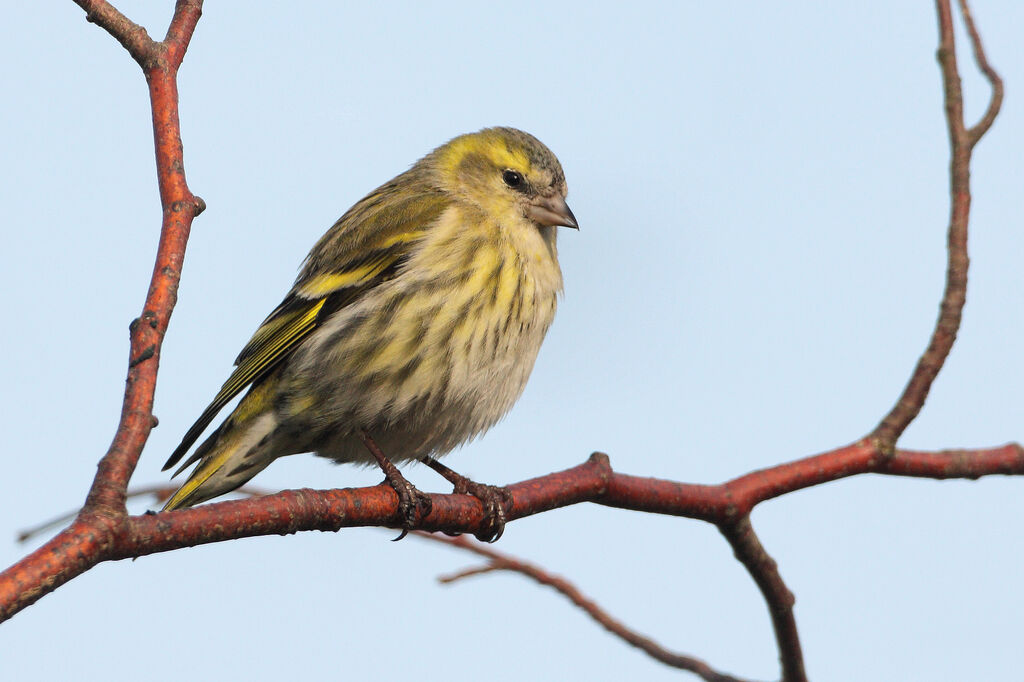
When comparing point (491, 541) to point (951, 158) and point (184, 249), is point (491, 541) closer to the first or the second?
point (184, 249)

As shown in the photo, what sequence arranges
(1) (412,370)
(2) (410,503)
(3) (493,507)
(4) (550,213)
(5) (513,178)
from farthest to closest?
(5) (513,178) → (4) (550,213) → (1) (412,370) → (3) (493,507) → (2) (410,503)

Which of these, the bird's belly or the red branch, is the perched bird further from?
the red branch

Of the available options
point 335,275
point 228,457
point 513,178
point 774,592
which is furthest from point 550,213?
point 774,592

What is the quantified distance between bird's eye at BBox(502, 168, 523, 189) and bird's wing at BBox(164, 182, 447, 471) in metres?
0.37

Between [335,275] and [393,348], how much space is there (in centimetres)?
70

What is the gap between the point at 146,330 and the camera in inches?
97.9

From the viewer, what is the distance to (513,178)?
5.53 meters

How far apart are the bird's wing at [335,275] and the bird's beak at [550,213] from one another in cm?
41

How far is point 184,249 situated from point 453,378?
1.90 meters

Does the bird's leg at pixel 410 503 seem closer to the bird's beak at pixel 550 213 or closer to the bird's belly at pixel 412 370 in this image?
the bird's belly at pixel 412 370

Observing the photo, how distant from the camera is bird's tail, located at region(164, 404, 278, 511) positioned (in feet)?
14.5

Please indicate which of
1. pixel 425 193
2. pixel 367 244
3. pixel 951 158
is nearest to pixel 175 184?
pixel 951 158

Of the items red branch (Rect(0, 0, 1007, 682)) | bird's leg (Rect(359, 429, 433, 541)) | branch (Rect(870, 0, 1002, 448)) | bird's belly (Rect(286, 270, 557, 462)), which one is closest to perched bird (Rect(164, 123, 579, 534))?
bird's belly (Rect(286, 270, 557, 462))

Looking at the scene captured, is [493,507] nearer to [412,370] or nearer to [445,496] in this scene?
[445,496]
